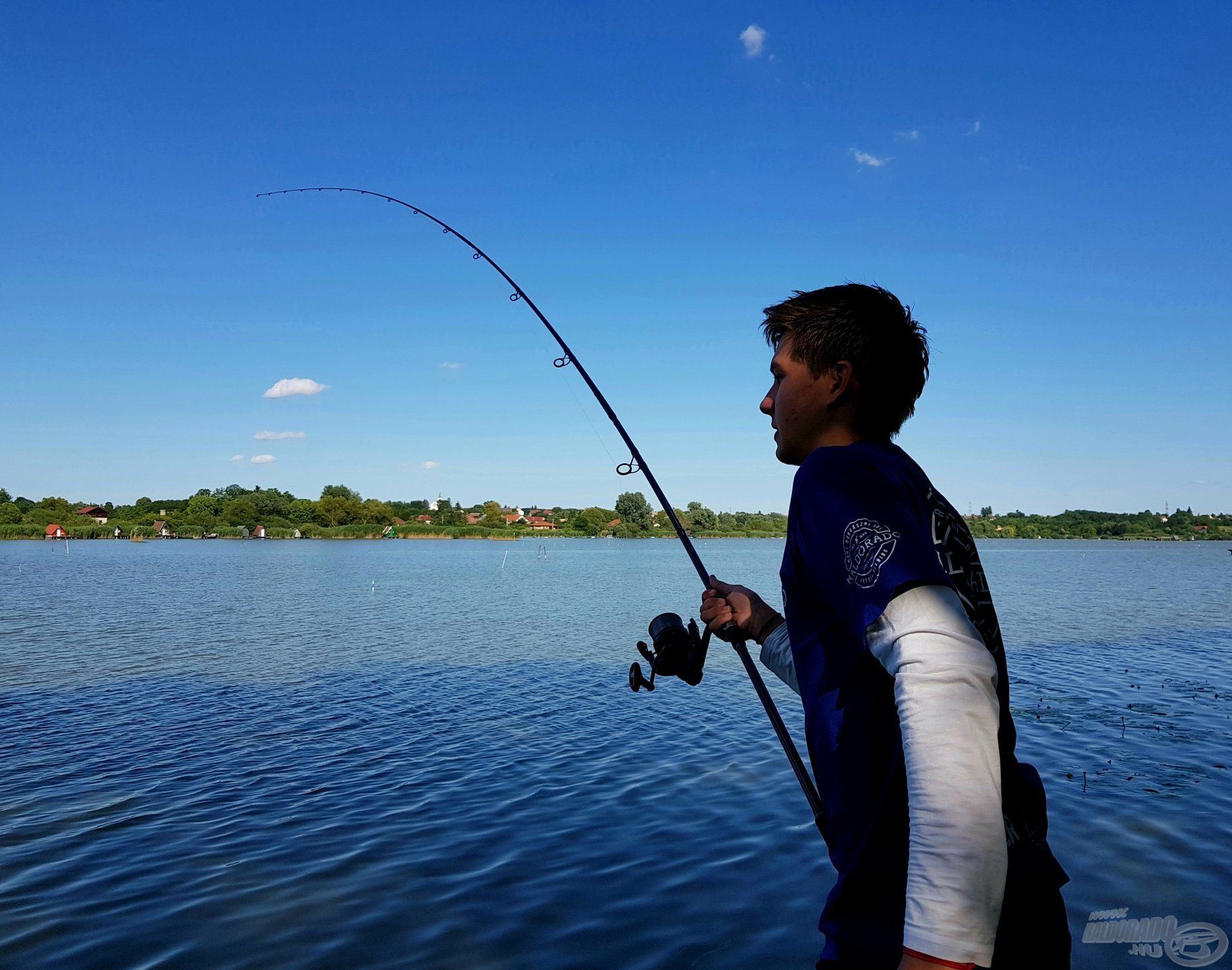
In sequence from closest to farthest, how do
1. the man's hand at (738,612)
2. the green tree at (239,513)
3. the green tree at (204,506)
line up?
the man's hand at (738,612)
the green tree at (239,513)
the green tree at (204,506)

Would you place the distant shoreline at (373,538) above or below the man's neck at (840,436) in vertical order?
below

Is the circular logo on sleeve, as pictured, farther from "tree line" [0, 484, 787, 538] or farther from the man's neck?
"tree line" [0, 484, 787, 538]

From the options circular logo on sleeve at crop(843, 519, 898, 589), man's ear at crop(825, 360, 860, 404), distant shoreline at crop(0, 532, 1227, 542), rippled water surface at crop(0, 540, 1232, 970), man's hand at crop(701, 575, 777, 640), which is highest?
man's ear at crop(825, 360, 860, 404)

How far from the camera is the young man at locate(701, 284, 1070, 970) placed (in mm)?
1389

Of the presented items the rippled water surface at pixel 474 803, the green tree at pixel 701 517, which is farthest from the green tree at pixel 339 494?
the rippled water surface at pixel 474 803

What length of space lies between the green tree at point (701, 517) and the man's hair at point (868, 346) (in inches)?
5388

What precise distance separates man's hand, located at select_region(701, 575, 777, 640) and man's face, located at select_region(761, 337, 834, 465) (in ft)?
1.82

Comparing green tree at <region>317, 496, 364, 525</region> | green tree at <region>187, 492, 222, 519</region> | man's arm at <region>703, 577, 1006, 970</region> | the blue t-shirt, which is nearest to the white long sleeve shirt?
man's arm at <region>703, 577, 1006, 970</region>

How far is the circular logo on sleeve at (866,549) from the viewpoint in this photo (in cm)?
151

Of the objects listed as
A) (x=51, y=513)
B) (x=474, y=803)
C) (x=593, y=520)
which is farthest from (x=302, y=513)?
(x=474, y=803)

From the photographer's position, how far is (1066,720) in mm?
12156

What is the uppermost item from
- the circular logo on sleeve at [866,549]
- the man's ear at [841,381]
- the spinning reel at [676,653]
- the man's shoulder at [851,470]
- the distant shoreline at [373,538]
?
the man's ear at [841,381]

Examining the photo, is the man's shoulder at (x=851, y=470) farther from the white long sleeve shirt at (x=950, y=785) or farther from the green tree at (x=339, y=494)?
the green tree at (x=339, y=494)

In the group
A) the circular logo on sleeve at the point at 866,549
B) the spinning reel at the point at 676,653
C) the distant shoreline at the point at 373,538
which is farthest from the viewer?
the distant shoreline at the point at 373,538
